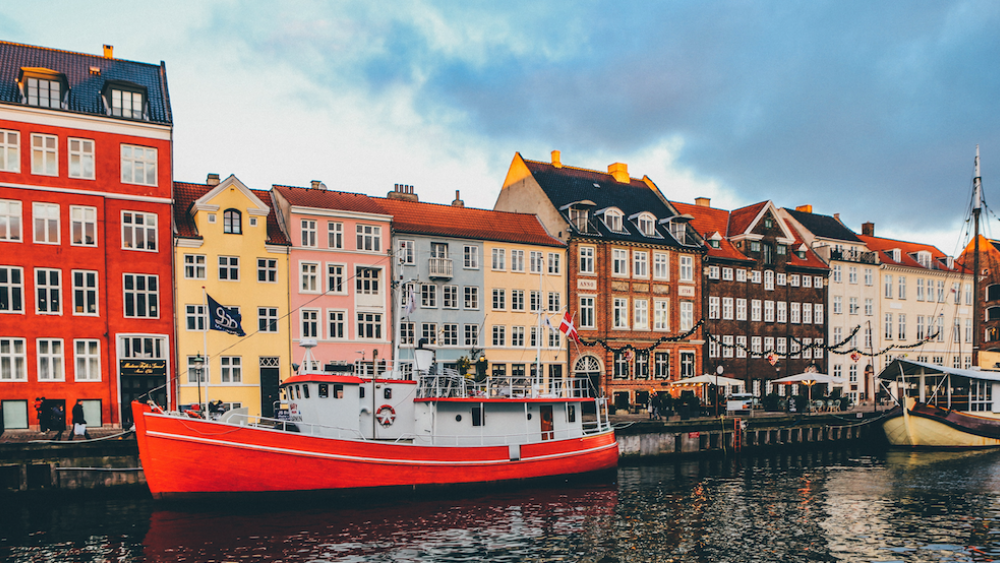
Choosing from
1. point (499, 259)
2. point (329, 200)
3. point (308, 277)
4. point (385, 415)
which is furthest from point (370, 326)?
point (385, 415)

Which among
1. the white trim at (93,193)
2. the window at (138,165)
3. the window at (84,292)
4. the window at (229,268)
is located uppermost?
the window at (138,165)

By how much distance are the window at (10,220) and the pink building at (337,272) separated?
1302cm

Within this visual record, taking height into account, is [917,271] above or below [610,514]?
above

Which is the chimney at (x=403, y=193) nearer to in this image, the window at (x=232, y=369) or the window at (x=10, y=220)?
the window at (x=232, y=369)

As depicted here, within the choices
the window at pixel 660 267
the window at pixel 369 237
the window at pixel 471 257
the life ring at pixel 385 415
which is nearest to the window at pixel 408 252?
the window at pixel 369 237

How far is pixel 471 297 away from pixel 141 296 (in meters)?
19.1

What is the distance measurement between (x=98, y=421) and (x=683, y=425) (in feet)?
98.3

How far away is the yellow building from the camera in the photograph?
41938mm

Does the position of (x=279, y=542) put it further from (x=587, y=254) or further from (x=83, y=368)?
(x=587, y=254)

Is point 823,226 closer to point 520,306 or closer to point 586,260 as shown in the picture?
point 586,260

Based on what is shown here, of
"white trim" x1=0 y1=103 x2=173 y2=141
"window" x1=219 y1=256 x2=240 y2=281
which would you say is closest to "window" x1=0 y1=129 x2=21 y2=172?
"white trim" x1=0 y1=103 x2=173 y2=141

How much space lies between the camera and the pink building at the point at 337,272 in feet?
149

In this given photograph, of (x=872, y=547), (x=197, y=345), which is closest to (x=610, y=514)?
(x=872, y=547)

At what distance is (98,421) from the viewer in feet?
129
